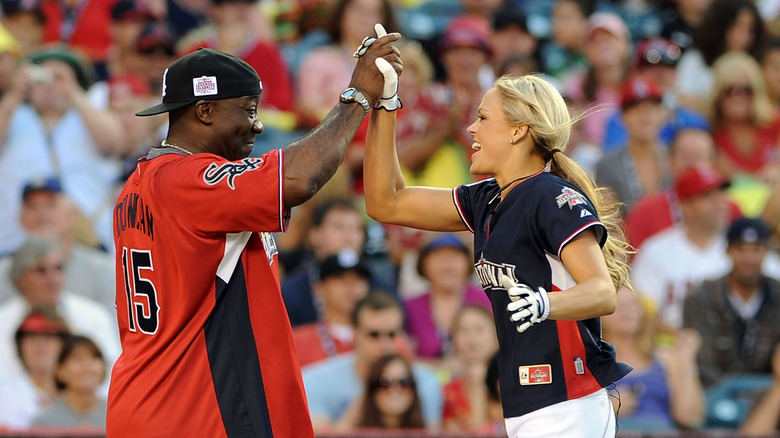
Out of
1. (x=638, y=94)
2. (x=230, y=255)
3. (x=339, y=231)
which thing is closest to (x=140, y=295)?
(x=230, y=255)

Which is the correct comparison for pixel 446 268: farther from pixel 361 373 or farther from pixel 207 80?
pixel 207 80

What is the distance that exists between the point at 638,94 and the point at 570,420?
5436 mm

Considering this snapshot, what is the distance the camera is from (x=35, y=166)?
834 cm

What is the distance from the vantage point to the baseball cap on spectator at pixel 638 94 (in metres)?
8.67

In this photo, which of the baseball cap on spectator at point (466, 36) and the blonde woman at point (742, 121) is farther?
the blonde woman at point (742, 121)

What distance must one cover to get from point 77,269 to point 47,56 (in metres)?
1.64

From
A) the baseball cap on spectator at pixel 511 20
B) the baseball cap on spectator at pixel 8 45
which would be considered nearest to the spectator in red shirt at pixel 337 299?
the baseball cap on spectator at pixel 8 45

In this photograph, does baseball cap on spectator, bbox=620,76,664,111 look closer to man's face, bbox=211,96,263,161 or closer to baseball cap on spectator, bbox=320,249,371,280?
baseball cap on spectator, bbox=320,249,371,280

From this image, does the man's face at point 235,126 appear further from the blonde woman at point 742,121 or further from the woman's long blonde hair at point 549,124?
the blonde woman at point 742,121

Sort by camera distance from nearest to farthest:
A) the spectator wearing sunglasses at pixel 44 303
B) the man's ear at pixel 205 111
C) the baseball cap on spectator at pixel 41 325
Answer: the man's ear at pixel 205 111 → the baseball cap on spectator at pixel 41 325 → the spectator wearing sunglasses at pixel 44 303

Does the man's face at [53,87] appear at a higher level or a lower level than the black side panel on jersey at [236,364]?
higher

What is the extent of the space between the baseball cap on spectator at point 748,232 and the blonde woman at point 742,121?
5.76ft

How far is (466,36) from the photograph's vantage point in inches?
358

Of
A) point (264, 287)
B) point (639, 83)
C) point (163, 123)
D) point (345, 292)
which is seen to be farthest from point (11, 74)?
point (264, 287)
